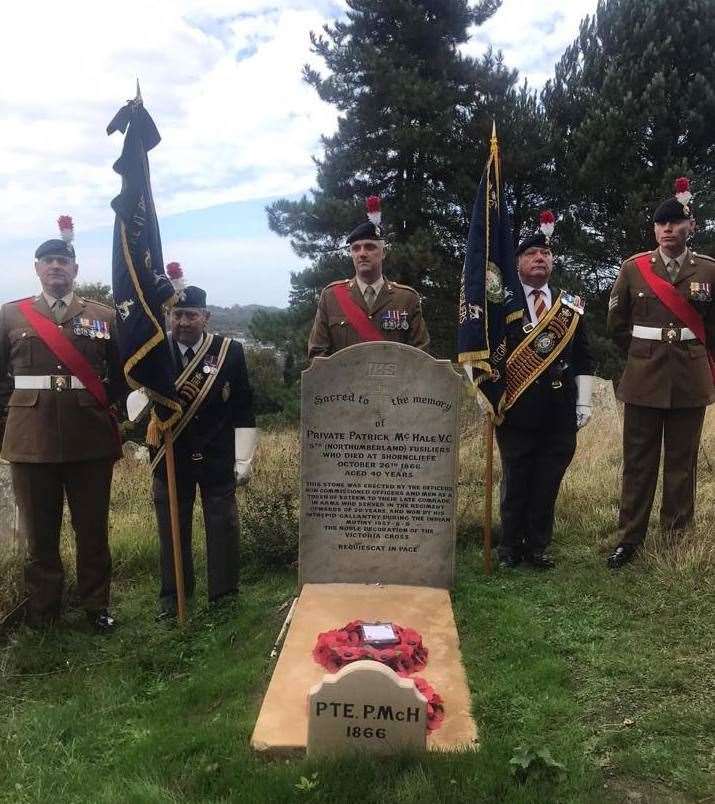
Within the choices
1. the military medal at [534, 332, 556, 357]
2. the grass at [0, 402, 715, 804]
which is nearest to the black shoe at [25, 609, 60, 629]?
the grass at [0, 402, 715, 804]

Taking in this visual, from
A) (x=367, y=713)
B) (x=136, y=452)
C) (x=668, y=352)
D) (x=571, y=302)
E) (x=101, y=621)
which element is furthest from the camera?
(x=136, y=452)

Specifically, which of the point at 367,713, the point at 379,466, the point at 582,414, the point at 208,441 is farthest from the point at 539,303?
the point at 367,713

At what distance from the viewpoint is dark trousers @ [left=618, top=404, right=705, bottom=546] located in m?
4.69

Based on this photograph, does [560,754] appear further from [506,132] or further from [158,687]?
[506,132]

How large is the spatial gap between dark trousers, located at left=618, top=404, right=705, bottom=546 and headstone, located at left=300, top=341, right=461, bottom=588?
4.00ft

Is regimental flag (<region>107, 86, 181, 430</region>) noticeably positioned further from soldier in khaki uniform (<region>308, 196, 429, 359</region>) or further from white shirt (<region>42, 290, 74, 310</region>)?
soldier in khaki uniform (<region>308, 196, 429, 359</region>)

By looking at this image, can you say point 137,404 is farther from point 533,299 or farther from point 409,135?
point 409,135

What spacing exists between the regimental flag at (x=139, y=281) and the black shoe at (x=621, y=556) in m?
2.93

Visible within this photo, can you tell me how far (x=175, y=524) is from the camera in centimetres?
425

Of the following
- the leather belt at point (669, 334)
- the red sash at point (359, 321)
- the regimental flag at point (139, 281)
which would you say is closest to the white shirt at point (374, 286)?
the red sash at point (359, 321)

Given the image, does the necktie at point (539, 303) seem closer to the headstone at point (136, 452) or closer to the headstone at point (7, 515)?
the headstone at point (7, 515)

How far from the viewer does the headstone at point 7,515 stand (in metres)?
4.96

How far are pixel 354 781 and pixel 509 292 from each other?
3.21 metres

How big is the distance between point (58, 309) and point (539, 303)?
9.76ft
